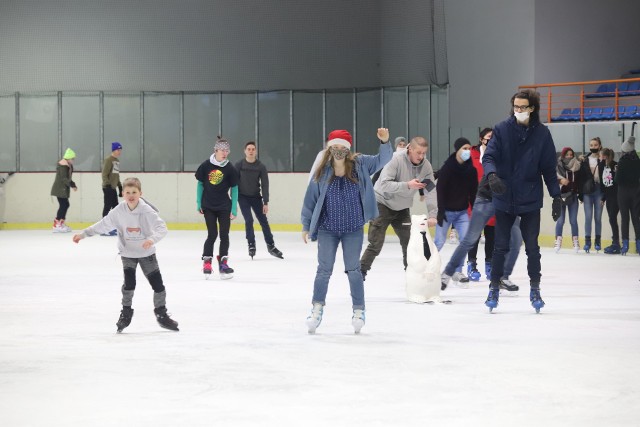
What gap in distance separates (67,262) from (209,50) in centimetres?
1193

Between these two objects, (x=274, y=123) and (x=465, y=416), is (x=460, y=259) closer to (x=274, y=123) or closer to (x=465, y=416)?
(x=465, y=416)

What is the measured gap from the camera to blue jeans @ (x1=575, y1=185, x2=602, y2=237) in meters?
17.2

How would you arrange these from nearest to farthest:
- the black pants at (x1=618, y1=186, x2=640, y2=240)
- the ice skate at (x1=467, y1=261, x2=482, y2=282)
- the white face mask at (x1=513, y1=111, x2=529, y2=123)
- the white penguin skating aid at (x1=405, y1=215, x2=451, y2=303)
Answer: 1. the white face mask at (x1=513, y1=111, x2=529, y2=123)
2. the white penguin skating aid at (x1=405, y1=215, x2=451, y2=303)
3. the ice skate at (x1=467, y1=261, x2=482, y2=282)
4. the black pants at (x1=618, y1=186, x2=640, y2=240)

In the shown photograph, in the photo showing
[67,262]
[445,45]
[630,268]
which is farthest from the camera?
[445,45]

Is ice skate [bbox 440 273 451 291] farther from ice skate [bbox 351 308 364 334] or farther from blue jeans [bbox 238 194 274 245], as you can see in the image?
blue jeans [bbox 238 194 274 245]

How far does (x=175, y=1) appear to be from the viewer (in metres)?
26.6

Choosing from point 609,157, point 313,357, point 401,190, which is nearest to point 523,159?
point 401,190

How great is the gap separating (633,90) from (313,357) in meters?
16.8

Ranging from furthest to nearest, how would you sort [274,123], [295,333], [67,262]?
[274,123], [67,262], [295,333]

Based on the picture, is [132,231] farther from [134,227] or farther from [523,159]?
[523,159]

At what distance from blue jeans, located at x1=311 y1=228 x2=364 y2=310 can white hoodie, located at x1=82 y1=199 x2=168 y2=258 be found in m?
1.17

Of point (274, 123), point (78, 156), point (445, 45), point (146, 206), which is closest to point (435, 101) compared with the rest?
point (445, 45)

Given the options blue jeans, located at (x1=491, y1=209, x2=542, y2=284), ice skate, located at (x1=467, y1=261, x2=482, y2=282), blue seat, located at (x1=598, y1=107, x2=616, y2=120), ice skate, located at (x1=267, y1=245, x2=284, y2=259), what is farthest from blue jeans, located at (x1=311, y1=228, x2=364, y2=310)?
blue seat, located at (x1=598, y1=107, x2=616, y2=120)

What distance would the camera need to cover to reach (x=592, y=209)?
1752 cm
